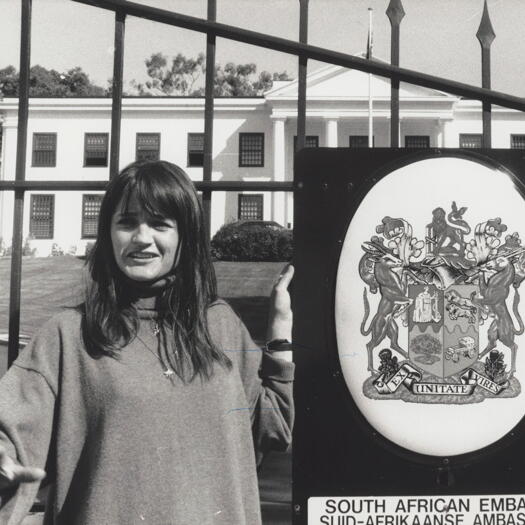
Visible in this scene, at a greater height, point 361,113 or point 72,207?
point 361,113

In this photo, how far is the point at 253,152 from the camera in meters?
20.6

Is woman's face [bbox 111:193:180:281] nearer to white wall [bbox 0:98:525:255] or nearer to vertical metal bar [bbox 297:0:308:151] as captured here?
vertical metal bar [bbox 297:0:308:151]

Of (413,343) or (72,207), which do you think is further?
(72,207)

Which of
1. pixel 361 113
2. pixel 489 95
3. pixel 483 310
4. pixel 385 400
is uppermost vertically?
pixel 361 113

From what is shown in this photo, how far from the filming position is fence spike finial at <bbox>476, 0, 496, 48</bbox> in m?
2.23

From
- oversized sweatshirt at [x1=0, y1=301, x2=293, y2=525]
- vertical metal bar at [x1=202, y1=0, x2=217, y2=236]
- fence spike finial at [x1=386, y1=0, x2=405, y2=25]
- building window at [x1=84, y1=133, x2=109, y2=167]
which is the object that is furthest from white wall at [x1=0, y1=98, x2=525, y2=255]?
oversized sweatshirt at [x1=0, y1=301, x2=293, y2=525]

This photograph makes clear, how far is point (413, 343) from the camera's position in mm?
2092

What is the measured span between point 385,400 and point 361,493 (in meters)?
0.29

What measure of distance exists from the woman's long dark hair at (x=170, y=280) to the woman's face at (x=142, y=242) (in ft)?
0.06

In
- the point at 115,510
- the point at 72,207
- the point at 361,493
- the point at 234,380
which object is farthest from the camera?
the point at 72,207

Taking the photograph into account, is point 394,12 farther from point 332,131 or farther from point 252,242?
point 332,131

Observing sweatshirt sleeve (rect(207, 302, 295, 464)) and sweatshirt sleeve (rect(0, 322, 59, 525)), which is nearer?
sweatshirt sleeve (rect(0, 322, 59, 525))

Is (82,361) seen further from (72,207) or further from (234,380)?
(72,207)

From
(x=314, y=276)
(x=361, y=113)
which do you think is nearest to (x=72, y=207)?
(x=361, y=113)
